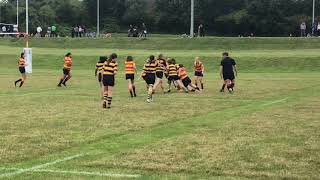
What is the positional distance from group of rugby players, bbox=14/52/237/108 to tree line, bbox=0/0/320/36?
240 ft

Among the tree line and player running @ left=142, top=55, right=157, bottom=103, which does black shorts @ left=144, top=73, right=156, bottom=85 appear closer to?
player running @ left=142, top=55, right=157, bottom=103

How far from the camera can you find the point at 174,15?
373ft

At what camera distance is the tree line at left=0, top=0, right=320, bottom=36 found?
103375mm

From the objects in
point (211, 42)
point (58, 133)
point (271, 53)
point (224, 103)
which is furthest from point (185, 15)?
point (58, 133)

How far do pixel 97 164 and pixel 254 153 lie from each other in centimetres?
322

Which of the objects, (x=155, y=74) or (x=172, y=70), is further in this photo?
(x=172, y=70)

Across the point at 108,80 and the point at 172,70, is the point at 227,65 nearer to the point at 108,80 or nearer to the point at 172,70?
the point at 172,70

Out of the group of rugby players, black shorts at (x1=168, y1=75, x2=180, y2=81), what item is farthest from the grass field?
black shorts at (x1=168, y1=75, x2=180, y2=81)

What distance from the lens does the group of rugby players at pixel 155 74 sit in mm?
21703

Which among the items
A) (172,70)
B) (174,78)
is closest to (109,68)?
(172,70)

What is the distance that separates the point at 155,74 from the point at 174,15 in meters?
89.1

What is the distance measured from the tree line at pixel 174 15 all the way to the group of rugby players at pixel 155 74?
7311 centimetres

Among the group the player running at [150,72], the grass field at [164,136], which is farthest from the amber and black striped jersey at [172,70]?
the player running at [150,72]

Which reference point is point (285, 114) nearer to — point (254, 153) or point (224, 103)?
point (224, 103)
